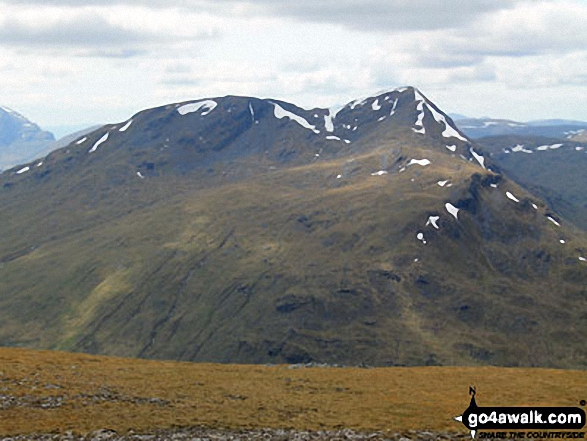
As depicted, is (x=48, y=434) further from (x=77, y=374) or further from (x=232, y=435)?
(x=77, y=374)

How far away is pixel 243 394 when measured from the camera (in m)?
62.0

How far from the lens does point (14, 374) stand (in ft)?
206

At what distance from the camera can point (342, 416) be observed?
5378 cm

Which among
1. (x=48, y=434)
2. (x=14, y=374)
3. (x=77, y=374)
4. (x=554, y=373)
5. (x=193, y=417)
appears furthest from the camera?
(x=554, y=373)

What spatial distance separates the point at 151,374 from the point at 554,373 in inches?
1961

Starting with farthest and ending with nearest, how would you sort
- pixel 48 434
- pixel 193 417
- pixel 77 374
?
1. pixel 77 374
2. pixel 193 417
3. pixel 48 434

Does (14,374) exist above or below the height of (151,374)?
above

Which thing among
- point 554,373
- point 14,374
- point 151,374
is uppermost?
point 14,374

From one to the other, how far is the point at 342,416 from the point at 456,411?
11.2 metres

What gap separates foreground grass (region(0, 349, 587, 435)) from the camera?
51000 millimetres

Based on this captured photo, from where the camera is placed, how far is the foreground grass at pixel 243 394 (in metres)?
51.0

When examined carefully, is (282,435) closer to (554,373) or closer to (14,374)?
(14,374)

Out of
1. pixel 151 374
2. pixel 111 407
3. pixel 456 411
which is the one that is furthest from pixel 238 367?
pixel 456 411

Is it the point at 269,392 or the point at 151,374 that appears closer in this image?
the point at 269,392
